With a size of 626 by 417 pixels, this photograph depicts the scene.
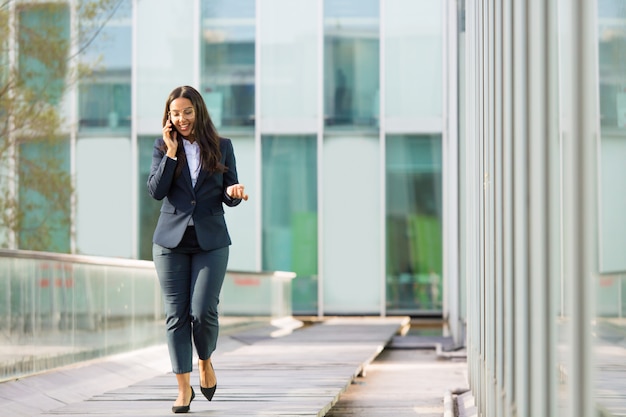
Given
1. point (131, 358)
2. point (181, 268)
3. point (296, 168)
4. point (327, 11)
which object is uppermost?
point (327, 11)

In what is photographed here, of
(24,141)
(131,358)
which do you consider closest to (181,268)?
(131,358)

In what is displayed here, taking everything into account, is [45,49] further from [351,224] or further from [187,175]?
[187,175]

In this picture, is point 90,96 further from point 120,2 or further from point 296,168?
point 296,168

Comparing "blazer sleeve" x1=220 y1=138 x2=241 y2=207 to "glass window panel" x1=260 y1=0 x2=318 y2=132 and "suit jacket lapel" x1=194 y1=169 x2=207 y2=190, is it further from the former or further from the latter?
"glass window panel" x1=260 y1=0 x2=318 y2=132

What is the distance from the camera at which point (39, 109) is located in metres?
18.5

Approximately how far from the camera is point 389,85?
18.8 m

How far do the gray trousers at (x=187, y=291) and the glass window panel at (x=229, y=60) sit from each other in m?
13.6

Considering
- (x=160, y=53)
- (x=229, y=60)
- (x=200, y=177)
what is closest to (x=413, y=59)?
(x=229, y=60)

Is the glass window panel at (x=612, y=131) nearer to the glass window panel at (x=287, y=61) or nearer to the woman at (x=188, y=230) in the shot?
the woman at (x=188, y=230)

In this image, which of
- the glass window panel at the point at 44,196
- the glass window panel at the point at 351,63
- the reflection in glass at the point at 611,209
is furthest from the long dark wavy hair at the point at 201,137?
the glass window panel at the point at 351,63

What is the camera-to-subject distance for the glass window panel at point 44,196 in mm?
18359

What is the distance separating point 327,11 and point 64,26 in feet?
13.5

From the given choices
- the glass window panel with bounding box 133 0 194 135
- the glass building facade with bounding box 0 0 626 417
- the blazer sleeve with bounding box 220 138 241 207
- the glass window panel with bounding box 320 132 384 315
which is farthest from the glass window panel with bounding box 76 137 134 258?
the blazer sleeve with bounding box 220 138 241 207

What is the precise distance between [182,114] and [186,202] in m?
0.39
